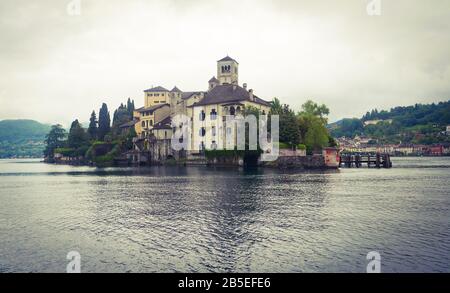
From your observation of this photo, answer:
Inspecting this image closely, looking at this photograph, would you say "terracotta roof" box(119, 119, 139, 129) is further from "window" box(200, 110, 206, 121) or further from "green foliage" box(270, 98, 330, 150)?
"green foliage" box(270, 98, 330, 150)

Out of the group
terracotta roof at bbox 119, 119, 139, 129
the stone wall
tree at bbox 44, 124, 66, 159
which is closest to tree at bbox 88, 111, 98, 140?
terracotta roof at bbox 119, 119, 139, 129

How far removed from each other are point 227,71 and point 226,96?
25.5 m

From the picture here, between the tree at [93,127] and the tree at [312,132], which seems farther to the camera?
the tree at [93,127]

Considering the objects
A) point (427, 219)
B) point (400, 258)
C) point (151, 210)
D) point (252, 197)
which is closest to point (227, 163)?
point (252, 197)

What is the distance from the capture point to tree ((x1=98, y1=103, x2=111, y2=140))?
14075cm

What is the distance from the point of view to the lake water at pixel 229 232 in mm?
17156

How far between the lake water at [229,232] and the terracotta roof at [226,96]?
60.9m

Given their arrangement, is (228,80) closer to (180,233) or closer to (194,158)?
(194,158)

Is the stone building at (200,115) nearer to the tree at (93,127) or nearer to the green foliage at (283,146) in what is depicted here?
the green foliage at (283,146)

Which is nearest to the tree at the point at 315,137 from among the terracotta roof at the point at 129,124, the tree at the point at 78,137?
the terracotta roof at the point at 129,124

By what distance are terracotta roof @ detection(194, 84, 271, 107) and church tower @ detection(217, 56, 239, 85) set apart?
690 inches

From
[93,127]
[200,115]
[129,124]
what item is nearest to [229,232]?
[200,115]
